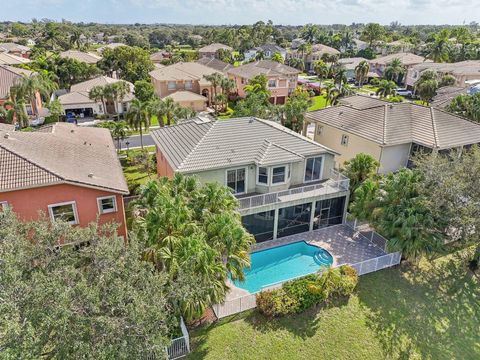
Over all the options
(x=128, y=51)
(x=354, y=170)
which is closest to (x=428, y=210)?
(x=354, y=170)

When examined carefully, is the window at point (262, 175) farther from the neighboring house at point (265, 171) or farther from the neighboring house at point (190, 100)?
the neighboring house at point (190, 100)

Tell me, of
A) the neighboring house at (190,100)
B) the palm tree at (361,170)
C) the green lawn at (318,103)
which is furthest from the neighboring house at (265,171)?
the green lawn at (318,103)

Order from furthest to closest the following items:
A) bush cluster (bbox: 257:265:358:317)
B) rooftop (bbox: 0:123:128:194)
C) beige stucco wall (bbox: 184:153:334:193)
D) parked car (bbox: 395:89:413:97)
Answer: parked car (bbox: 395:89:413:97) → beige stucco wall (bbox: 184:153:334:193) → rooftop (bbox: 0:123:128:194) → bush cluster (bbox: 257:265:358:317)

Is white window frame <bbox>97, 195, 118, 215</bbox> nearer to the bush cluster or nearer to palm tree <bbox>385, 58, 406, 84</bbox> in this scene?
the bush cluster

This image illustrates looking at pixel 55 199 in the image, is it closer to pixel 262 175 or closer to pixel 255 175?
pixel 255 175

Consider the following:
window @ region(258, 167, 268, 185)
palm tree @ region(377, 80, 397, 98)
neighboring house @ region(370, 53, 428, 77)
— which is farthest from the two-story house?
neighboring house @ region(370, 53, 428, 77)
